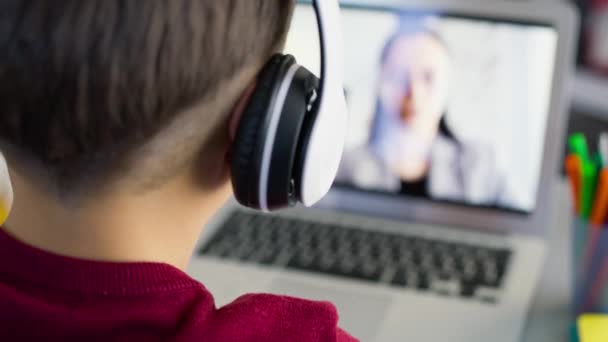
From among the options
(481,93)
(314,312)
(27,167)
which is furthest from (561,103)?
(27,167)

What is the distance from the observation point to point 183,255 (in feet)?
1.80

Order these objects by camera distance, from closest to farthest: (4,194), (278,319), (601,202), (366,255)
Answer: (278,319), (4,194), (601,202), (366,255)

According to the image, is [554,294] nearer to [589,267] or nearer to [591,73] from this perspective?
[589,267]

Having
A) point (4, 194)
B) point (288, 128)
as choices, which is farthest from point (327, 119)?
point (4, 194)

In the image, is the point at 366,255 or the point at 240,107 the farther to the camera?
the point at 366,255

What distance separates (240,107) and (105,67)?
10 centimetres

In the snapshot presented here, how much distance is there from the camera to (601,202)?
2.52ft

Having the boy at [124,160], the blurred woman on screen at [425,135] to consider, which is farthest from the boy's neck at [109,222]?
the blurred woman on screen at [425,135]

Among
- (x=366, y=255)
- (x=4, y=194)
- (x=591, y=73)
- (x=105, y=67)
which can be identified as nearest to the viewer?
(x=105, y=67)

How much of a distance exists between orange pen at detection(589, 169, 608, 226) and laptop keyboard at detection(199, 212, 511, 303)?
137mm

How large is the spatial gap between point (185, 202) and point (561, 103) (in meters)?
0.55

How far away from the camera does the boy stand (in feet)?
1.36

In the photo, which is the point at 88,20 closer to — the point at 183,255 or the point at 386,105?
the point at 183,255

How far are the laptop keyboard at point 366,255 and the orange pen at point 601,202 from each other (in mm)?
137
